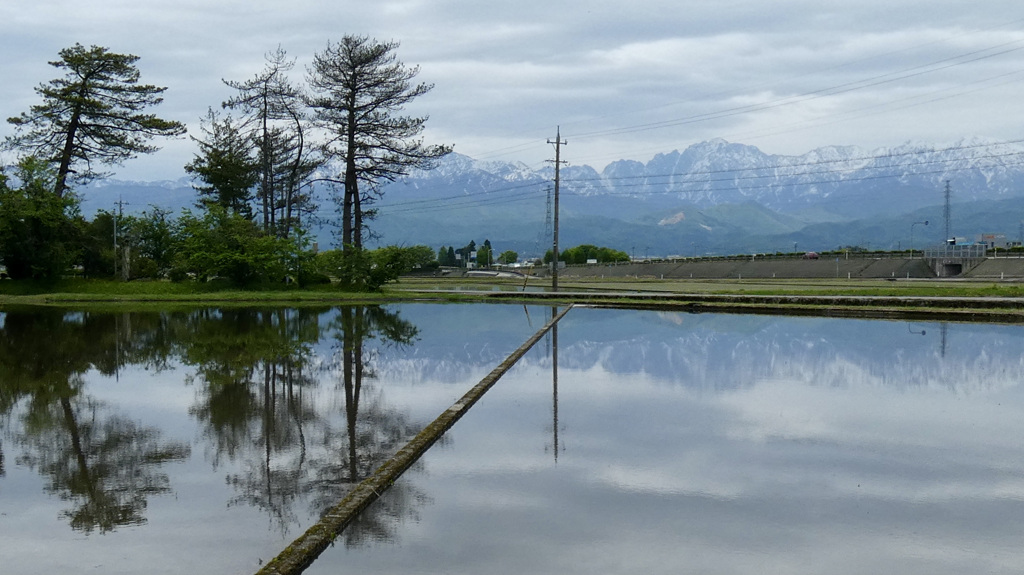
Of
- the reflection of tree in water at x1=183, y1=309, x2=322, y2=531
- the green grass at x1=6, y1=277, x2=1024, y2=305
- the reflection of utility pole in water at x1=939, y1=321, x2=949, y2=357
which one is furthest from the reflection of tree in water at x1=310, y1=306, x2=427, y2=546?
the green grass at x1=6, y1=277, x2=1024, y2=305

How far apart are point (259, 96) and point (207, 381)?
4374cm

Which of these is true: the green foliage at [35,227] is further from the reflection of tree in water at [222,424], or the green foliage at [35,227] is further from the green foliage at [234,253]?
the reflection of tree in water at [222,424]

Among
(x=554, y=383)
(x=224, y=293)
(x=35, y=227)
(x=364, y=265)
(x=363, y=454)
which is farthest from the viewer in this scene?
(x=364, y=265)

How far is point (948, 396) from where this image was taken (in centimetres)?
1391

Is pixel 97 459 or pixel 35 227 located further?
pixel 35 227

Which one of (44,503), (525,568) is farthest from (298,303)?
(525,568)

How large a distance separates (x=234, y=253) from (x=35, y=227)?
10794mm

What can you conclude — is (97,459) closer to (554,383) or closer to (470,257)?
(554,383)

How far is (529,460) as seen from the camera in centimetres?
946

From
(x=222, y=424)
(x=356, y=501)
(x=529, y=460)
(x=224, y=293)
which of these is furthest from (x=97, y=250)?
(x=356, y=501)

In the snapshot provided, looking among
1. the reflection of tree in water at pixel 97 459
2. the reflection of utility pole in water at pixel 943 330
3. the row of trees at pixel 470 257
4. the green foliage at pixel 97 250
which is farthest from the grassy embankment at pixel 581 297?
the row of trees at pixel 470 257

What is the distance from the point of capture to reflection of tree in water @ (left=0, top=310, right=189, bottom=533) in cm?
786

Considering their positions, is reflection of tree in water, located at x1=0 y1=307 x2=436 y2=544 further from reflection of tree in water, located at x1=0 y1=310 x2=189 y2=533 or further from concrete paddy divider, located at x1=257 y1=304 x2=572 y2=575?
concrete paddy divider, located at x1=257 y1=304 x2=572 y2=575

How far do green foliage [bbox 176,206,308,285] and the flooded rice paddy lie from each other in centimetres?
2590
